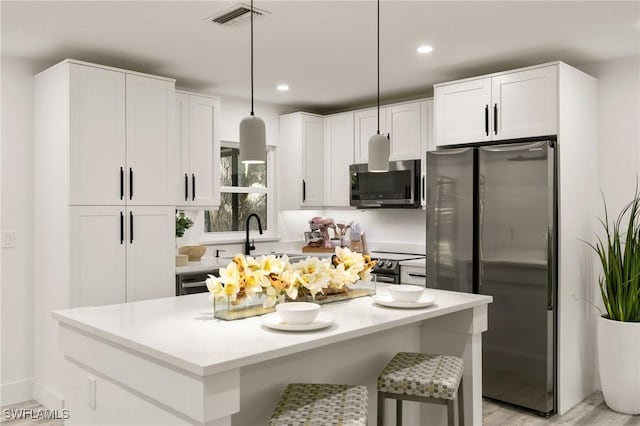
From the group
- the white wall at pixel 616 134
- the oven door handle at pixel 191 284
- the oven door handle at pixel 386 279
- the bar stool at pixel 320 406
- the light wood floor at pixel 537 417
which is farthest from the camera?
the oven door handle at pixel 386 279

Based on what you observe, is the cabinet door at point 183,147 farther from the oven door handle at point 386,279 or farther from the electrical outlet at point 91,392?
the electrical outlet at point 91,392

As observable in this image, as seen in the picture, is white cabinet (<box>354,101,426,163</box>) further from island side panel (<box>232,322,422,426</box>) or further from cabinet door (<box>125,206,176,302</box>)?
island side panel (<box>232,322,422,426</box>)

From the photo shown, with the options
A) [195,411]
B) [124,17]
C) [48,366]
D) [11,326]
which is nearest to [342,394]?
[195,411]

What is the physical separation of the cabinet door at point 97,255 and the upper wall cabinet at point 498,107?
2556 mm

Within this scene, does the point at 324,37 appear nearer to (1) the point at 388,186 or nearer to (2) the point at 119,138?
(2) the point at 119,138

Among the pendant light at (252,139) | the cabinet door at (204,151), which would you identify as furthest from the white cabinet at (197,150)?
the pendant light at (252,139)

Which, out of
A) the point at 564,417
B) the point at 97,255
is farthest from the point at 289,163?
the point at 564,417

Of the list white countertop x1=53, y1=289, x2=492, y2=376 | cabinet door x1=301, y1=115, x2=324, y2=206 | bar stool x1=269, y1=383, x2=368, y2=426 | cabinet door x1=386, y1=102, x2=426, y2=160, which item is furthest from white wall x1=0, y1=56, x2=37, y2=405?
cabinet door x1=386, y1=102, x2=426, y2=160

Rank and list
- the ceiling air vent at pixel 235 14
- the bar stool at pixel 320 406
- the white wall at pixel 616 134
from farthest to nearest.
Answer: the white wall at pixel 616 134
the ceiling air vent at pixel 235 14
the bar stool at pixel 320 406

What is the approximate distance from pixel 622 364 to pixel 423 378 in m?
2.16

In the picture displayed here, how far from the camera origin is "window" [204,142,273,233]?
537 centimetres

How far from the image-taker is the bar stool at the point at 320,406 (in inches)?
75.7

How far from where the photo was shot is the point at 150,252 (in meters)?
3.98

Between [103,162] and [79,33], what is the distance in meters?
0.85
